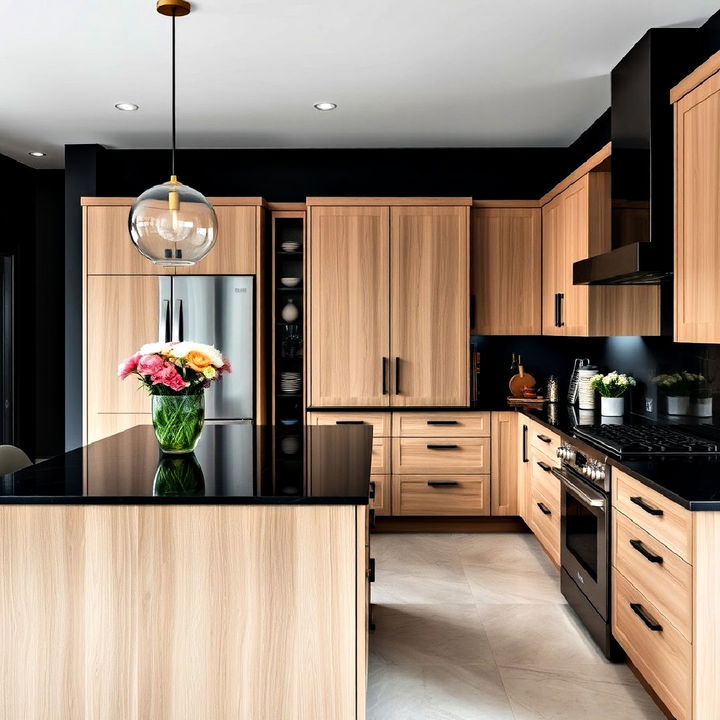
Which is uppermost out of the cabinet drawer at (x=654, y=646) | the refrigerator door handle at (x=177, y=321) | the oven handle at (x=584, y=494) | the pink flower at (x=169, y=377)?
the refrigerator door handle at (x=177, y=321)

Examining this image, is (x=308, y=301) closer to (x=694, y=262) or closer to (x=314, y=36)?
(x=314, y=36)

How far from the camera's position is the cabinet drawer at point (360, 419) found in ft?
15.8

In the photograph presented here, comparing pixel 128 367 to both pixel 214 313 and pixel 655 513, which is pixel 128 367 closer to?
pixel 655 513

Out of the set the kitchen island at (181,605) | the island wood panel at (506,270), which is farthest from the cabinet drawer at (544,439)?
the kitchen island at (181,605)

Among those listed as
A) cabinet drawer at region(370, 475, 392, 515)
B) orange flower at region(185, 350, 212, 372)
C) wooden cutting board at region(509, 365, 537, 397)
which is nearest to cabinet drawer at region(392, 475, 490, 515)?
cabinet drawer at region(370, 475, 392, 515)

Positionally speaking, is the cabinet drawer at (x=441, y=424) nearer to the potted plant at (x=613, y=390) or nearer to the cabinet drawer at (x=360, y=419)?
the cabinet drawer at (x=360, y=419)

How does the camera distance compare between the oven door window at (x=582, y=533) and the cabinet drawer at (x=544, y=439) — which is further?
the cabinet drawer at (x=544, y=439)

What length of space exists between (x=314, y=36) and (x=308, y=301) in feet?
6.29

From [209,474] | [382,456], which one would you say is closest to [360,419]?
[382,456]

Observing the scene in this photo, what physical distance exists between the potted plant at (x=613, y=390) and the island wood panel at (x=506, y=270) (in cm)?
98

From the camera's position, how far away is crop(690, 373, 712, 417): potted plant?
340cm

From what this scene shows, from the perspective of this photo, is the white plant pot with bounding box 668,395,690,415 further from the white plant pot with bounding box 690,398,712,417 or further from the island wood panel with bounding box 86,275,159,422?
the island wood panel with bounding box 86,275,159,422

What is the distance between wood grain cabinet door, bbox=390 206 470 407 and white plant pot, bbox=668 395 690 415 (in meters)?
1.48

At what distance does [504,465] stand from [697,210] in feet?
8.00
